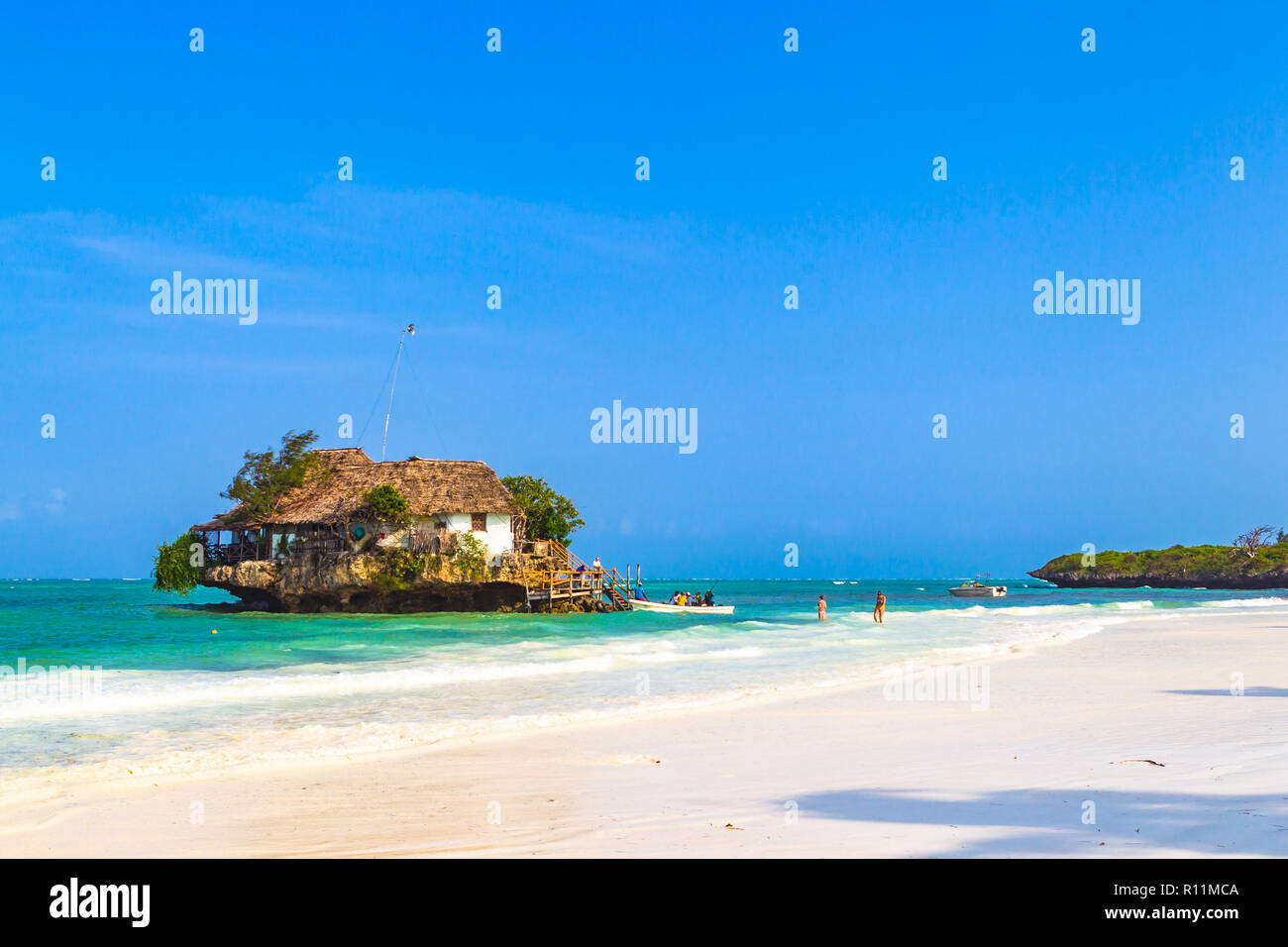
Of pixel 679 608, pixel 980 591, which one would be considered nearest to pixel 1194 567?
pixel 980 591

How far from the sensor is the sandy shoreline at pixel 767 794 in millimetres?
5879

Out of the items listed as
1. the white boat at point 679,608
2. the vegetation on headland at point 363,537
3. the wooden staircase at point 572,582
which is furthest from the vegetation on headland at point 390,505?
the white boat at point 679,608

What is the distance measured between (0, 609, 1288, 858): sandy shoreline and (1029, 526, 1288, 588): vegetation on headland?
4230 inches

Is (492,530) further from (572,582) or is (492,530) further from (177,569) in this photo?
(177,569)

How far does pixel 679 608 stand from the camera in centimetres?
5056

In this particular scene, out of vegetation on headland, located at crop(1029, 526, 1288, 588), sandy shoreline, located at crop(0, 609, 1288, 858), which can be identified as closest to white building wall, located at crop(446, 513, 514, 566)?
sandy shoreline, located at crop(0, 609, 1288, 858)

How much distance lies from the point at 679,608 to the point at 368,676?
110ft

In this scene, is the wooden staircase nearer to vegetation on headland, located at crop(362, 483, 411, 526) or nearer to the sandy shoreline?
vegetation on headland, located at crop(362, 483, 411, 526)

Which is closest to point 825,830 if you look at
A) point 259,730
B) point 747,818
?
point 747,818

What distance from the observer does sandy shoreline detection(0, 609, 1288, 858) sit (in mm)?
5879

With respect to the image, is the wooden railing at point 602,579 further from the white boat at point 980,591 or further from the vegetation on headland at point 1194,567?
the vegetation on headland at point 1194,567

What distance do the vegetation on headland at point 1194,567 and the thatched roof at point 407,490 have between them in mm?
84618

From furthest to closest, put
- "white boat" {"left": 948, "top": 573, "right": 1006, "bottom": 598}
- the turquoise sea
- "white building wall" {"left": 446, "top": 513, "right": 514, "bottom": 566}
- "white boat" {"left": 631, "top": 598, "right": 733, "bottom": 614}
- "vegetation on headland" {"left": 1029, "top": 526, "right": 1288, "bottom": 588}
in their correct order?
"vegetation on headland" {"left": 1029, "top": 526, "right": 1288, "bottom": 588}, "white boat" {"left": 948, "top": 573, "right": 1006, "bottom": 598}, "white boat" {"left": 631, "top": 598, "right": 733, "bottom": 614}, "white building wall" {"left": 446, "top": 513, "right": 514, "bottom": 566}, the turquoise sea
